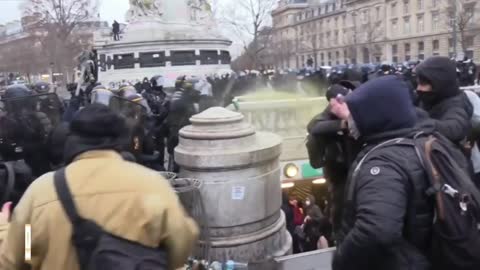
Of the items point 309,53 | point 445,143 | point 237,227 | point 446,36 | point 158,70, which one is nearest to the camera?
point 445,143

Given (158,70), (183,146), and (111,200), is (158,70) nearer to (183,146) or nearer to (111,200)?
(183,146)

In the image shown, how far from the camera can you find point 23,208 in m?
2.21

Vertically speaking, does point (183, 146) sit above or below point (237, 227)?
above

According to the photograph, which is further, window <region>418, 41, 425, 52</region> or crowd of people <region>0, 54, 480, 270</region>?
window <region>418, 41, 425, 52</region>

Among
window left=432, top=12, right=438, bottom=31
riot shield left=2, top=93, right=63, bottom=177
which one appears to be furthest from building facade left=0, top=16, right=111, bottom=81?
riot shield left=2, top=93, right=63, bottom=177

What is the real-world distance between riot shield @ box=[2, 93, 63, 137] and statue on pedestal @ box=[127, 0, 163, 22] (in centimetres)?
2287

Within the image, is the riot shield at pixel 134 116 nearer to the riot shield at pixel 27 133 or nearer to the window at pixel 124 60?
the riot shield at pixel 27 133

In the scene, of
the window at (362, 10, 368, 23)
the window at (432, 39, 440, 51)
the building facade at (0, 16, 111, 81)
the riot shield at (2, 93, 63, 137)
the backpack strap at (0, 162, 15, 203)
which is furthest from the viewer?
the window at (362, 10, 368, 23)

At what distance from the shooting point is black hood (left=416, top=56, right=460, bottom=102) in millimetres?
4023

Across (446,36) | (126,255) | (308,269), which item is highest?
(446,36)

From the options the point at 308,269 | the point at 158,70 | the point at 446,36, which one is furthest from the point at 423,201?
the point at 446,36

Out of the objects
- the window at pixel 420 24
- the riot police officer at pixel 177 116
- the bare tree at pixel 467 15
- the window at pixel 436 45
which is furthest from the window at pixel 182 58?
the window at pixel 420 24

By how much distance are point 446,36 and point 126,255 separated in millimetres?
76822

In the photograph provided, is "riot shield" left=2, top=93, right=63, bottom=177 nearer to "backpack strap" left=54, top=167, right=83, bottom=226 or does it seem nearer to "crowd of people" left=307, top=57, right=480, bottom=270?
"backpack strap" left=54, top=167, right=83, bottom=226
